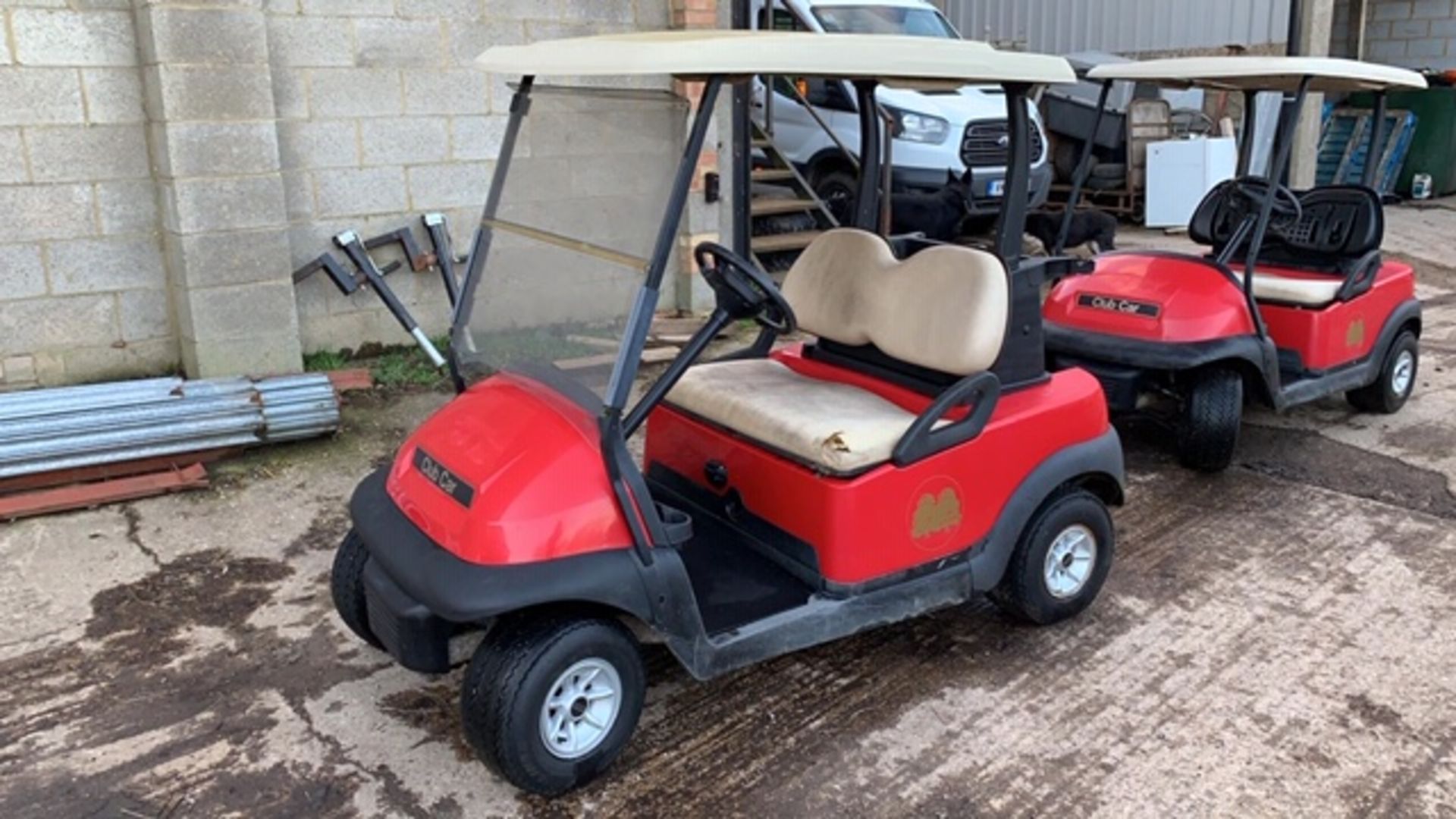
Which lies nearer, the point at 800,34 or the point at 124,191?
the point at 800,34

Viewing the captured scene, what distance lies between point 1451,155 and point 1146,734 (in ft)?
41.3

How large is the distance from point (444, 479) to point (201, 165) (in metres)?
3.12

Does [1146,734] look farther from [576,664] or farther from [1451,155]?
[1451,155]

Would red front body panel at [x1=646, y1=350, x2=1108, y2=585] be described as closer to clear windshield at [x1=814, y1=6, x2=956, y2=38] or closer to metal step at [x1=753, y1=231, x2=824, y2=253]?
metal step at [x1=753, y1=231, x2=824, y2=253]

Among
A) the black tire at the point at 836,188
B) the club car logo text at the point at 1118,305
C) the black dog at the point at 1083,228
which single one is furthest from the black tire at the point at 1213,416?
the black tire at the point at 836,188

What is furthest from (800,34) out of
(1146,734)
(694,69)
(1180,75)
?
(1180,75)

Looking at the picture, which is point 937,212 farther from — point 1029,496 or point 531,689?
point 531,689

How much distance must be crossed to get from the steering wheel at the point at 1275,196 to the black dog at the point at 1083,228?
2549mm

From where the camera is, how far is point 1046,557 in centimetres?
332

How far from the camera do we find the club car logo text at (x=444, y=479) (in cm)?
260

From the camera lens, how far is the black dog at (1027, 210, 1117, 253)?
8.03m

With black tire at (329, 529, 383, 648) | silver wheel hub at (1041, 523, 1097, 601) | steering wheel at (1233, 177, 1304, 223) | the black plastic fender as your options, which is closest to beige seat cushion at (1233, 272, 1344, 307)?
steering wheel at (1233, 177, 1304, 223)

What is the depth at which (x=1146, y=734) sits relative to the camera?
2893mm

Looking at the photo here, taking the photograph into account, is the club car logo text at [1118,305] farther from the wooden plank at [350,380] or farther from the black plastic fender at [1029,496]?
the wooden plank at [350,380]
